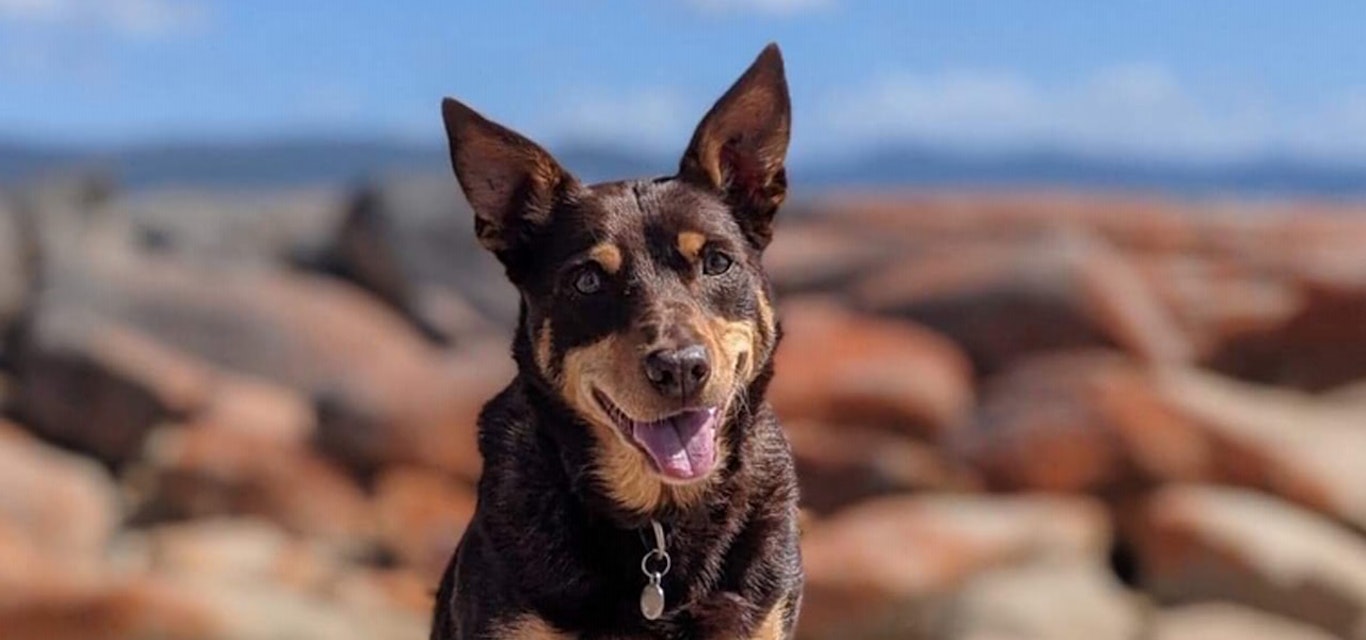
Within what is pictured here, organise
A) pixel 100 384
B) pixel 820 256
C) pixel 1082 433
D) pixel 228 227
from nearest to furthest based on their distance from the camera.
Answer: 1. pixel 1082 433
2. pixel 100 384
3. pixel 820 256
4. pixel 228 227

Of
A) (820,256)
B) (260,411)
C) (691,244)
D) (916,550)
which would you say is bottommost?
(691,244)

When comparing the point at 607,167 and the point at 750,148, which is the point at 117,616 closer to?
the point at 750,148

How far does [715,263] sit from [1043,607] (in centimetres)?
1031

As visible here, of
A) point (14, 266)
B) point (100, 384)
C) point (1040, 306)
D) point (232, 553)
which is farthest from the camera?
point (14, 266)

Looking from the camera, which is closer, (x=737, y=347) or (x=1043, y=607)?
(x=737, y=347)

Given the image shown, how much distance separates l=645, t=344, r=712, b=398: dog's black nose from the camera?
A: 4.25m

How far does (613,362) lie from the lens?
4398 millimetres

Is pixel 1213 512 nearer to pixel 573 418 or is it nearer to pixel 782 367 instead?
pixel 782 367

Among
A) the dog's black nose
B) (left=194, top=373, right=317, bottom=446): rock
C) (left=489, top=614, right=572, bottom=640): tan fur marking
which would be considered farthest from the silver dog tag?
(left=194, top=373, right=317, bottom=446): rock

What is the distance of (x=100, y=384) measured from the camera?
63.4ft

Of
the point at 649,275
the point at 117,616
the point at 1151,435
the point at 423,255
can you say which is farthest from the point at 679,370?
the point at 423,255

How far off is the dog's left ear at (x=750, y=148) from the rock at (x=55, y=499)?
1365 centimetres

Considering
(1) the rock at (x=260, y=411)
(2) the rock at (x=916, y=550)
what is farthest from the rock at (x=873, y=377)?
(1) the rock at (x=260, y=411)

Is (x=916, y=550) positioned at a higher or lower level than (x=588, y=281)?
higher
